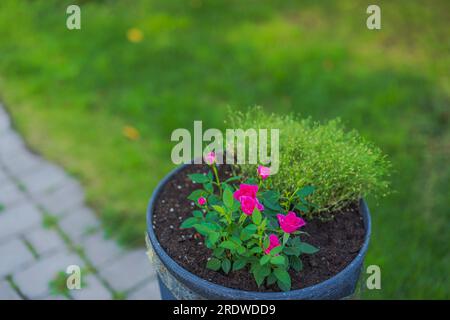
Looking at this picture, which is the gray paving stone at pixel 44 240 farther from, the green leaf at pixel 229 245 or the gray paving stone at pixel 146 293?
the green leaf at pixel 229 245

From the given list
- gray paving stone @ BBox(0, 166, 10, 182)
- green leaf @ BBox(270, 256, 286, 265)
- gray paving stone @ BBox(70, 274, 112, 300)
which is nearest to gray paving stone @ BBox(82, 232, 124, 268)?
gray paving stone @ BBox(70, 274, 112, 300)

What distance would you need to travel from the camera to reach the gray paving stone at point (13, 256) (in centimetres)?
288

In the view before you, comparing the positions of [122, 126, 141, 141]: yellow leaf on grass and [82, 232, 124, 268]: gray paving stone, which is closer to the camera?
[82, 232, 124, 268]: gray paving stone

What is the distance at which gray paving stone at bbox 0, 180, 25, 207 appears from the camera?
324 cm

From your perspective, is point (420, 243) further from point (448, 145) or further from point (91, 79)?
point (91, 79)

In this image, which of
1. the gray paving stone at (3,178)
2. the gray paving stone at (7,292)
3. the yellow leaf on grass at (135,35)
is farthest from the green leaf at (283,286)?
the yellow leaf on grass at (135,35)

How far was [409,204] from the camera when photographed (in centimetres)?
321

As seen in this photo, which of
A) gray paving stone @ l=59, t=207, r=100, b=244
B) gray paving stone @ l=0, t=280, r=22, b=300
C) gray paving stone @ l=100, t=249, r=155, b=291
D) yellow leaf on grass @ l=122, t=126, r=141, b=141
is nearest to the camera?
gray paving stone @ l=0, t=280, r=22, b=300

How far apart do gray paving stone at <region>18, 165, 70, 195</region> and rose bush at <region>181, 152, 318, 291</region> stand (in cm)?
158

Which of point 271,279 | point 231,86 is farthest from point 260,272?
point 231,86

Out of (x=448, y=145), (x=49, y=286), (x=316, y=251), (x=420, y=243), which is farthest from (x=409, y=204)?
(x=49, y=286)

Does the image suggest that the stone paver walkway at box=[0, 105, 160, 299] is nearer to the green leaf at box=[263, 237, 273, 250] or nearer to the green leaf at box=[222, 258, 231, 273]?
the green leaf at box=[222, 258, 231, 273]

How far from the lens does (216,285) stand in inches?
73.7
